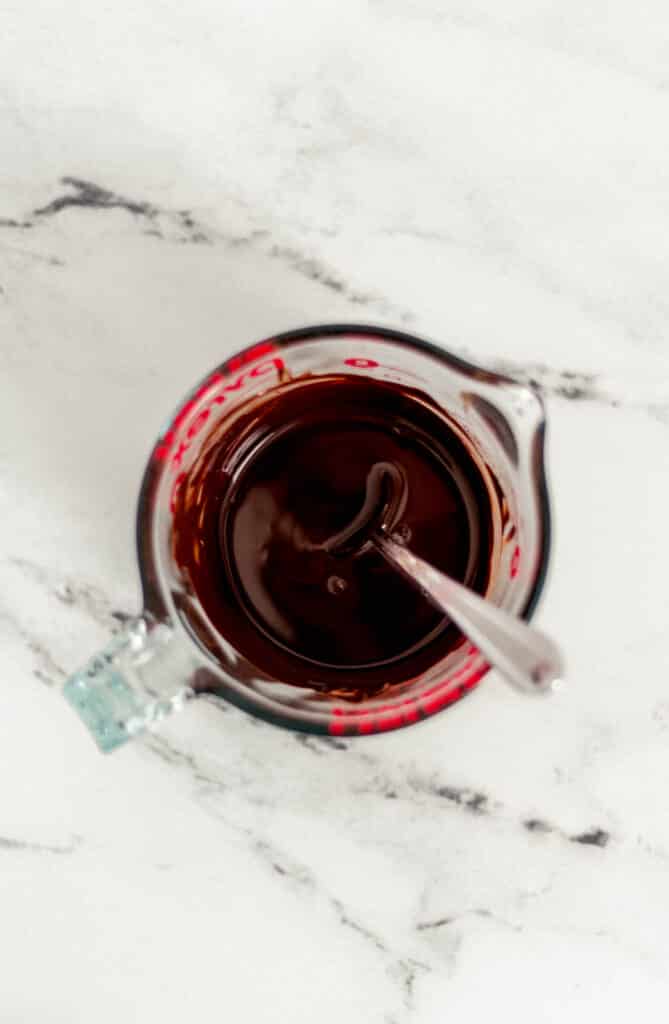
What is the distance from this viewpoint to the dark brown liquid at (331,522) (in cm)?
54

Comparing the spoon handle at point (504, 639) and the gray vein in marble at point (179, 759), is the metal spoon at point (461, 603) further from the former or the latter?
the gray vein in marble at point (179, 759)

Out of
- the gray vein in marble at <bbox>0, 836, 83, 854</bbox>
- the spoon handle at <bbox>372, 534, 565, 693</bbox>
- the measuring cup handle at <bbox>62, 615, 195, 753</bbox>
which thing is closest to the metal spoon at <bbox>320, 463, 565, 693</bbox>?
the spoon handle at <bbox>372, 534, 565, 693</bbox>

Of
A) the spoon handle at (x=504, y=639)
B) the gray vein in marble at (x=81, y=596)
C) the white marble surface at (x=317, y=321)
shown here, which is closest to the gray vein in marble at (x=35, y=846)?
the white marble surface at (x=317, y=321)

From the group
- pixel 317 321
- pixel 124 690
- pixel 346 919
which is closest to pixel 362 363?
pixel 317 321

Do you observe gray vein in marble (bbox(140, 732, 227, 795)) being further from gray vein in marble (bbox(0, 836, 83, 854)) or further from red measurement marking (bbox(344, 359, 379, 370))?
red measurement marking (bbox(344, 359, 379, 370))

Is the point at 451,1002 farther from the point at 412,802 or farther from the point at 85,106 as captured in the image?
the point at 85,106

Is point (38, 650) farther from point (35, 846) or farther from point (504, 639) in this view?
point (504, 639)

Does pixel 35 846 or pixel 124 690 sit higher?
pixel 124 690

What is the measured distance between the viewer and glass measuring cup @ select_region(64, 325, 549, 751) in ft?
1.47

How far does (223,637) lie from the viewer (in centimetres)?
50

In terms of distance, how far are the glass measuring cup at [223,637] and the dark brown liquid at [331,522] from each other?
25mm

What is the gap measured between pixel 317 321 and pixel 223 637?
0.55 ft

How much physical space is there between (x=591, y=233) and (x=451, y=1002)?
1.35 feet

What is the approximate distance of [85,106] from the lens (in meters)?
0.56
